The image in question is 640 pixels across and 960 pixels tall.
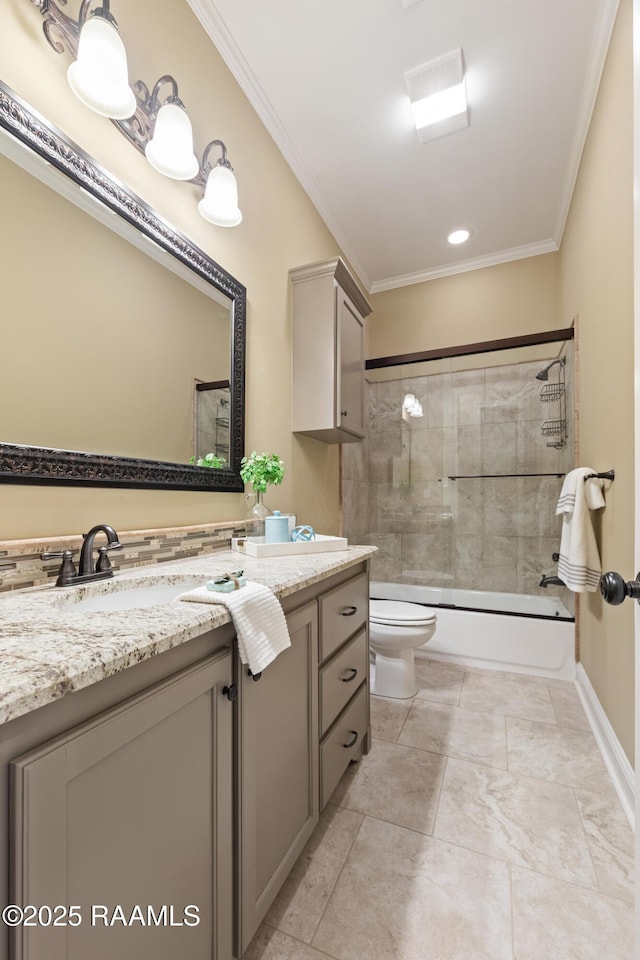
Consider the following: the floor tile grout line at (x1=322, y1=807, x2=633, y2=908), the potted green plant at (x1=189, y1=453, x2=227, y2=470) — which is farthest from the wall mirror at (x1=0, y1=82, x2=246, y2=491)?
the floor tile grout line at (x1=322, y1=807, x2=633, y2=908)

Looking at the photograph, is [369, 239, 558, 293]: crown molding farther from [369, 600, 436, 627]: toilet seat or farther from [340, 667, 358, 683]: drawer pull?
[340, 667, 358, 683]: drawer pull

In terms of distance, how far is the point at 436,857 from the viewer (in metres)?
1.25

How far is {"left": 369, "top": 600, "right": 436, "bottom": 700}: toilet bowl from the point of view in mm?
2146

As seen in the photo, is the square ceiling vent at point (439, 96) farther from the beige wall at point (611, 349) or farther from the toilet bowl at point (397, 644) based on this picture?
the toilet bowl at point (397, 644)

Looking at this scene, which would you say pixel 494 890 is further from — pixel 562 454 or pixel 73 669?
pixel 562 454

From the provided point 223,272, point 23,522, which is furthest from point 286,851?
point 223,272

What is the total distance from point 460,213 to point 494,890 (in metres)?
3.32

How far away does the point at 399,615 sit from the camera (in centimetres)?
223

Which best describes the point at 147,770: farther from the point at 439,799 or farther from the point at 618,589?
the point at 439,799

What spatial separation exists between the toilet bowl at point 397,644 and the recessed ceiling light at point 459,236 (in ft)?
8.44

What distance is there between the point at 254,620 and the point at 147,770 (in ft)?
0.97

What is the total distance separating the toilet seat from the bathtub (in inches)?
18.6

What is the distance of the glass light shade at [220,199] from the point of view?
1552 mm

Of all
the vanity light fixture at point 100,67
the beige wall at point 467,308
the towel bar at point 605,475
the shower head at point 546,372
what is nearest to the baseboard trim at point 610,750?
the towel bar at point 605,475
